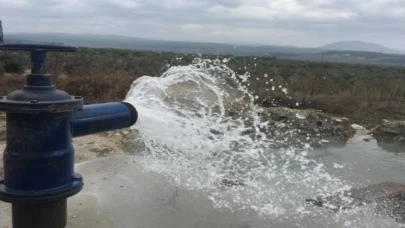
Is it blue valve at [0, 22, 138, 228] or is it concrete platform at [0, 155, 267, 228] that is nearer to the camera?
blue valve at [0, 22, 138, 228]

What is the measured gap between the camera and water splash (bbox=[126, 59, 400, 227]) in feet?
11.2

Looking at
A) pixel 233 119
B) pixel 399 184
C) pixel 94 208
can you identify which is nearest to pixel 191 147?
pixel 94 208

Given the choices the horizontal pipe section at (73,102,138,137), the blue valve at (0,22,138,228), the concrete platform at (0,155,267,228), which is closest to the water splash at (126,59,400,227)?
the concrete platform at (0,155,267,228)

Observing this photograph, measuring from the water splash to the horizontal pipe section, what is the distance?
0.87 metres

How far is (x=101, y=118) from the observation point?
4.88 ft

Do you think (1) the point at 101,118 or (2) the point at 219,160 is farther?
(2) the point at 219,160

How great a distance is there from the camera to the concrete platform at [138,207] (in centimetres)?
340

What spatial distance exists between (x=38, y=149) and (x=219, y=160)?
439 cm

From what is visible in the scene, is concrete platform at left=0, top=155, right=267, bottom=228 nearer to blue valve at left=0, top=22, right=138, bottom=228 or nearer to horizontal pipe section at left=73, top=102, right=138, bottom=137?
horizontal pipe section at left=73, top=102, right=138, bottom=137

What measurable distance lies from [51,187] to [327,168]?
476 centimetres

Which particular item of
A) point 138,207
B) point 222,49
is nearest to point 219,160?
point 138,207

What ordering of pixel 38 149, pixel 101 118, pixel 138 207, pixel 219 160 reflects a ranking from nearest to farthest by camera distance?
1. pixel 38 149
2. pixel 101 118
3. pixel 138 207
4. pixel 219 160

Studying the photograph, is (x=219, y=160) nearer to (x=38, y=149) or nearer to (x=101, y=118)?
(x=101, y=118)

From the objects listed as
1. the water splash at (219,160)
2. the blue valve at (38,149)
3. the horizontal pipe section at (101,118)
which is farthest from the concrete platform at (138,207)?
the blue valve at (38,149)
